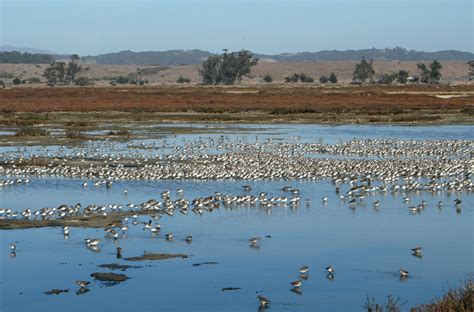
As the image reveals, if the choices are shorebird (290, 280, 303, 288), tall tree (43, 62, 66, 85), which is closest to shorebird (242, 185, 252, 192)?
shorebird (290, 280, 303, 288)

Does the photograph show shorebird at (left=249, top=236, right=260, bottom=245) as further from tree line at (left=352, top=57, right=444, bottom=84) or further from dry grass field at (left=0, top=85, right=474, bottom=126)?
tree line at (left=352, top=57, right=444, bottom=84)

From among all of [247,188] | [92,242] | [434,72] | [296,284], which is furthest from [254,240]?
[434,72]

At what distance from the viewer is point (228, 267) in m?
15.0

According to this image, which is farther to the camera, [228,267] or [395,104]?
[395,104]

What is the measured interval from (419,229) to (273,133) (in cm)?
2428

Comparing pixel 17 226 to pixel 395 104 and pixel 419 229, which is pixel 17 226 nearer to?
pixel 419 229

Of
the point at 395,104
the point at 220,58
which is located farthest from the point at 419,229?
the point at 220,58

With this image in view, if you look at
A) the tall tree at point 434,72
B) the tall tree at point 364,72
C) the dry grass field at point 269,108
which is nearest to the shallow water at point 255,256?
the dry grass field at point 269,108

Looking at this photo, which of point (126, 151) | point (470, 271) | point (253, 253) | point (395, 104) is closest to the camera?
point (470, 271)

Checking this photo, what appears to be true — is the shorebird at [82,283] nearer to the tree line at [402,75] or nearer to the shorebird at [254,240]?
the shorebird at [254,240]

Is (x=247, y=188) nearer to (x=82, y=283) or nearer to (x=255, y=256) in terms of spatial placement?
(x=255, y=256)

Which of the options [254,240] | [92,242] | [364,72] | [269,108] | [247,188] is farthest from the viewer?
[364,72]

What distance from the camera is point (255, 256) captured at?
52.1ft

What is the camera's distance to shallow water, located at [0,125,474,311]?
13.1 metres
